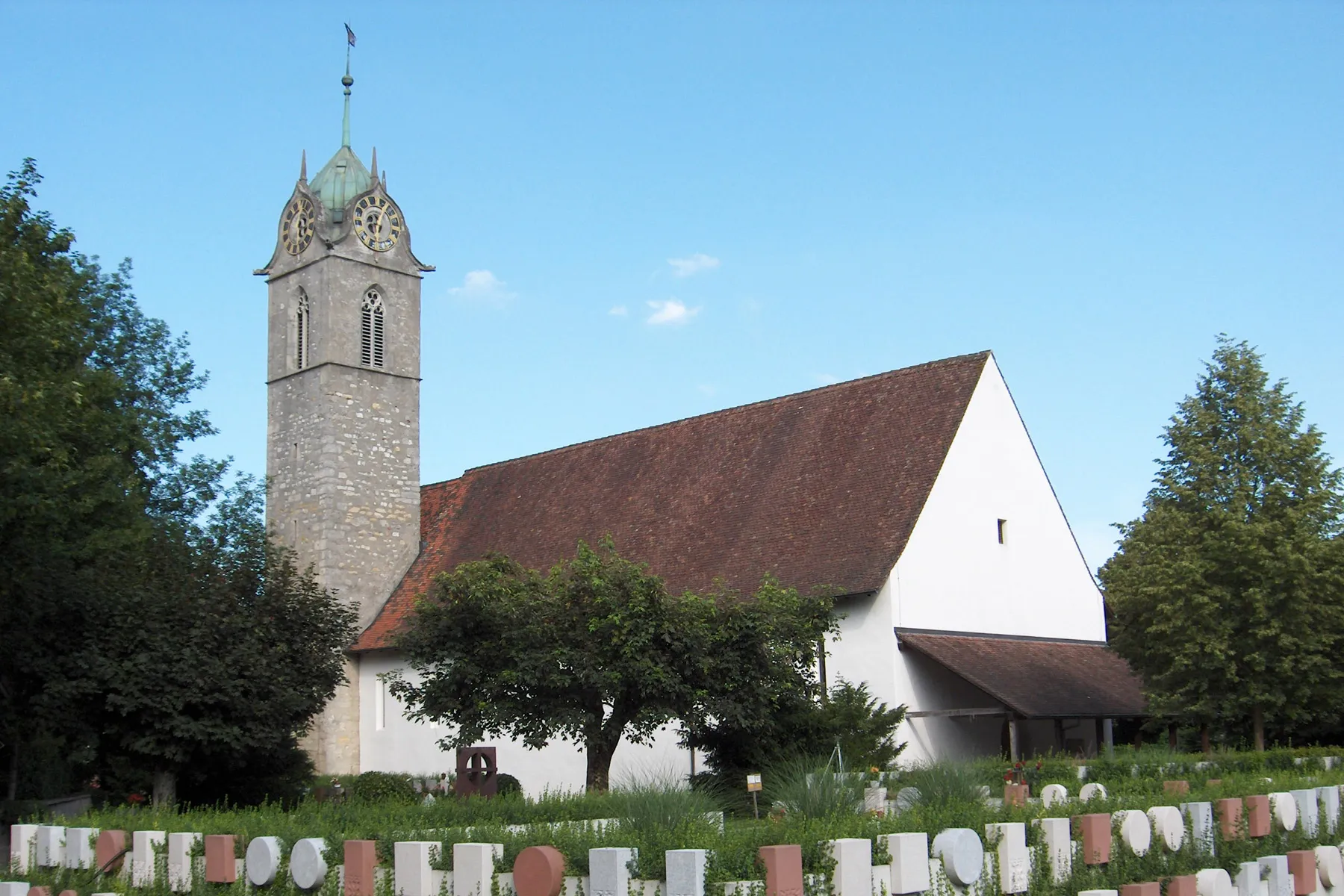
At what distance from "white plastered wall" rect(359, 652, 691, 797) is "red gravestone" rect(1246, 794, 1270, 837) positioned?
16.6 meters

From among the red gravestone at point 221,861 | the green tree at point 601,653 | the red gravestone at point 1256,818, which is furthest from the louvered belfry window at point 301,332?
the red gravestone at point 1256,818

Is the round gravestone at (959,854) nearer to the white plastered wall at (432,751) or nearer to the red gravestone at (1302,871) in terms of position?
the red gravestone at (1302,871)

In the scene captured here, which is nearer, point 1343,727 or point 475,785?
point 475,785

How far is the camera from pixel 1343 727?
29656mm

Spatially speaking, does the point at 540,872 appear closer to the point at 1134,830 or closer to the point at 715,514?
the point at 1134,830

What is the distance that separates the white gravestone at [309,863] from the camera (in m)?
11.6

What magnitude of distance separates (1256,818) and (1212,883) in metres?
1.60

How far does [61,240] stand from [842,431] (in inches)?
644

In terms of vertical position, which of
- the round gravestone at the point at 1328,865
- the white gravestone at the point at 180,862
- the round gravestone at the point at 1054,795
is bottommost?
the round gravestone at the point at 1328,865

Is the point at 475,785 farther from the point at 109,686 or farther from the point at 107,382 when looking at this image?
the point at 107,382

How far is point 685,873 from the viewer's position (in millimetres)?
9703

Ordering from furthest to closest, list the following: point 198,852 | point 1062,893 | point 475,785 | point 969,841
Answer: point 475,785 < point 198,852 < point 1062,893 < point 969,841

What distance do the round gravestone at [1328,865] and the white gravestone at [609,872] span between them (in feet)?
23.3

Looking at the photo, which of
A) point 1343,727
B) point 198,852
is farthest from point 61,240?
point 1343,727
